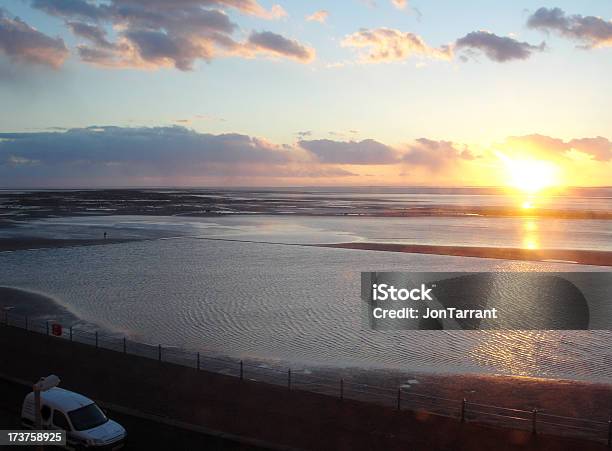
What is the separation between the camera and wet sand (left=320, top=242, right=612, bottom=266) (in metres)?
52.4

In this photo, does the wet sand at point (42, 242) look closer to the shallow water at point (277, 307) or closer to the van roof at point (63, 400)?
the shallow water at point (277, 307)

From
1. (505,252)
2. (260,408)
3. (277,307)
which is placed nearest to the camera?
(260,408)

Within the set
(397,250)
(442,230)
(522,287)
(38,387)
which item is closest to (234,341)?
(38,387)

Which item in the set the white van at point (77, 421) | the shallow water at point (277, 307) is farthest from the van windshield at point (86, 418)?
the shallow water at point (277, 307)

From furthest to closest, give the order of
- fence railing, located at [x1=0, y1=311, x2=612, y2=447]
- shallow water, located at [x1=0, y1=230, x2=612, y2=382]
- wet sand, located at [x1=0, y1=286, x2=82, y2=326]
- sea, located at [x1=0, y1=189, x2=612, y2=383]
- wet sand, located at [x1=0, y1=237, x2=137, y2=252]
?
wet sand, located at [x1=0, y1=237, x2=137, y2=252] < wet sand, located at [x1=0, y1=286, x2=82, y2=326] < sea, located at [x1=0, y1=189, x2=612, y2=383] < shallow water, located at [x1=0, y1=230, x2=612, y2=382] < fence railing, located at [x1=0, y1=311, x2=612, y2=447]

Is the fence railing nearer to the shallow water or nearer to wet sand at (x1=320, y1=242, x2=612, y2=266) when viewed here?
the shallow water

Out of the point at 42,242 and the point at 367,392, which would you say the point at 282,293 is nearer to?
the point at 367,392

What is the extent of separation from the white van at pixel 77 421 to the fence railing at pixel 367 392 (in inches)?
228

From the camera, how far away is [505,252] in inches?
2261

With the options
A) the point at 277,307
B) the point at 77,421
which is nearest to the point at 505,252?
the point at 277,307

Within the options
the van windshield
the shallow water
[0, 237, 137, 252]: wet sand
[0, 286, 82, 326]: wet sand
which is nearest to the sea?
the shallow water

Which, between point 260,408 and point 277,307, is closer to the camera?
point 260,408

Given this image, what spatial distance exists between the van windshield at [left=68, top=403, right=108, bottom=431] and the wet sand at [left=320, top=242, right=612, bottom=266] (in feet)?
149

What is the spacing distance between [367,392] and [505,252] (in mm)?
40860
